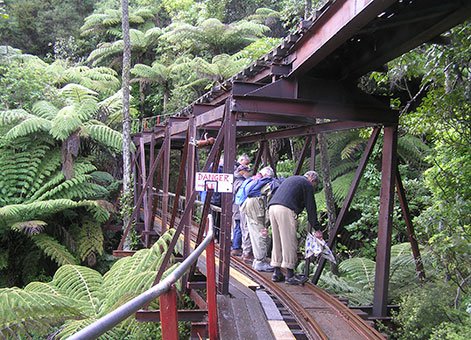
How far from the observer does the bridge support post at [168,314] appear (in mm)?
1996

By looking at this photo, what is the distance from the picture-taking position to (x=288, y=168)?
13.1 m

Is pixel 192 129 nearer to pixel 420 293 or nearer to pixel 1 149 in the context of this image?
pixel 420 293

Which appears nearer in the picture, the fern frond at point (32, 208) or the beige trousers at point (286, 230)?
the beige trousers at point (286, 230)

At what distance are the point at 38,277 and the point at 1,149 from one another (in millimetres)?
3309

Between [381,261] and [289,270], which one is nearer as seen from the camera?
[381,261]

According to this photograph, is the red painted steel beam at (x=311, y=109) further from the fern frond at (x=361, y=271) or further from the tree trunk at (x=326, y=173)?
the tree trunk at (x=326, y=173)

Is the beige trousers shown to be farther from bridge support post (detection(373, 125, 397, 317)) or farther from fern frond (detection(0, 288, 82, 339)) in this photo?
fern frond (detection(0, 288, 82, 339))

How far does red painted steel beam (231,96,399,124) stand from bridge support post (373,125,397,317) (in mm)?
342

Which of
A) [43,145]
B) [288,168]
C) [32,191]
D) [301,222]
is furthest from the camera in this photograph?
[288,168]

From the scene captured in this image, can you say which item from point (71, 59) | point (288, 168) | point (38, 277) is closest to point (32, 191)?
point (38, 277)

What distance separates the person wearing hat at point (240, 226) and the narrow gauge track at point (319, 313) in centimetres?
147

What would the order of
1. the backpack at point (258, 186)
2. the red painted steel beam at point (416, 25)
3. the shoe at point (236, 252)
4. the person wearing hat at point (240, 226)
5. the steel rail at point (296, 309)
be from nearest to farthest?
the red painted steel beam at point (416, 25) → the steel rail at point (296, 309) → the backpack at point (258, 186) → the person wearing hat at point (240, 226) → the shoe at point (236, 252)

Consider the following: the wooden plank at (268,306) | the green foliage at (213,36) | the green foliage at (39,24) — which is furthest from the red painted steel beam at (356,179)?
the green foliage at (39,24)

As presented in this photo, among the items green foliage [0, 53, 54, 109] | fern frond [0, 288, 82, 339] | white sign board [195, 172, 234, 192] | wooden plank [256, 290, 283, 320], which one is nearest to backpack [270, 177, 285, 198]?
white sign board [195, 172, 234, 192]
